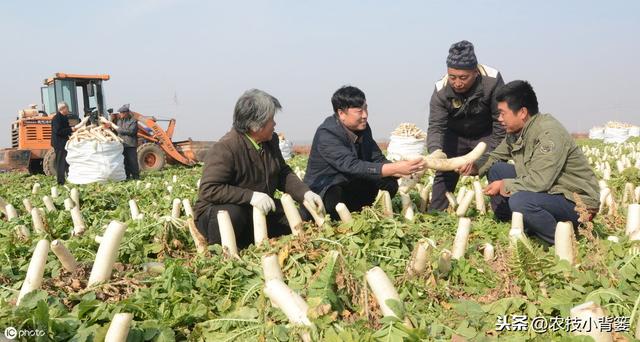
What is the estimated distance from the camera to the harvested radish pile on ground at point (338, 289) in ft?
8.15

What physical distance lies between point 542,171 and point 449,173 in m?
1.66

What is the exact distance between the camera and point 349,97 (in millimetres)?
4988

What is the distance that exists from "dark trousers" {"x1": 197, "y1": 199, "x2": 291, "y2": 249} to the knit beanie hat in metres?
2.13

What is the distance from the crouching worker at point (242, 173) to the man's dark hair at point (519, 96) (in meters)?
1.67

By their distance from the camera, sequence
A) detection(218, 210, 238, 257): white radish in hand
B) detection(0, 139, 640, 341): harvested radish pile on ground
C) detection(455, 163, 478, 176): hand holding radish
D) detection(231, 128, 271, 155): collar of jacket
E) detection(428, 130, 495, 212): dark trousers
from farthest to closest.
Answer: detection(428, 130, 495, 212): dark trousers, detection(455, 163, 478, 176): hand holding radish, detection(231, 128, 271, 155): collar of jacket, detection(218, 210, 238, 257): white radish in hand, detection(0, 139, 640, 341): harvested radish pile on ground

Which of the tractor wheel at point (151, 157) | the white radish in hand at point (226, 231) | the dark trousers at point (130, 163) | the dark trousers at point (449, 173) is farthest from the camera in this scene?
the tractor wheel at point (151, 157)

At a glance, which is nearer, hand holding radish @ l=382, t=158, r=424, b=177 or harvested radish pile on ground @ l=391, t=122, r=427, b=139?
hand holding radish @ l=382, t=158, r=424, b=177

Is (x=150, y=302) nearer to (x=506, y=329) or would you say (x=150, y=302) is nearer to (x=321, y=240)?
(x=321, y=240)

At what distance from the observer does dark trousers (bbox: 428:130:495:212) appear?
19.4 ft

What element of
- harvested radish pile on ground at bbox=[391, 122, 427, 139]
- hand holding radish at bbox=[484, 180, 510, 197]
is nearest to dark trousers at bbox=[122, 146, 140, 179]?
harvested radish pile on ground at bbox=[391, 122, 427, 139]

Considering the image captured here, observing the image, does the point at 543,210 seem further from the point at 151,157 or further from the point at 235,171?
the point at 151,157

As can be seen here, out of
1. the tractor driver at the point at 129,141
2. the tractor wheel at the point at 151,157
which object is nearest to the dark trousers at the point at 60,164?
the tractor driver at the point at 129,141

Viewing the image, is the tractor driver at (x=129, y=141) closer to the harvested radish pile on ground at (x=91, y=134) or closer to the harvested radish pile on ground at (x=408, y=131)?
the harvested radish pile on ground at (x=91, y=134)

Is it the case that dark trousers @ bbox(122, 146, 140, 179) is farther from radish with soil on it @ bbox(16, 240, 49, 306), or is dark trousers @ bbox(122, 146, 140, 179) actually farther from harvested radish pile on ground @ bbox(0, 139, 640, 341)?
radish with soil on it @ bbox(16, 240, 49, 306)
